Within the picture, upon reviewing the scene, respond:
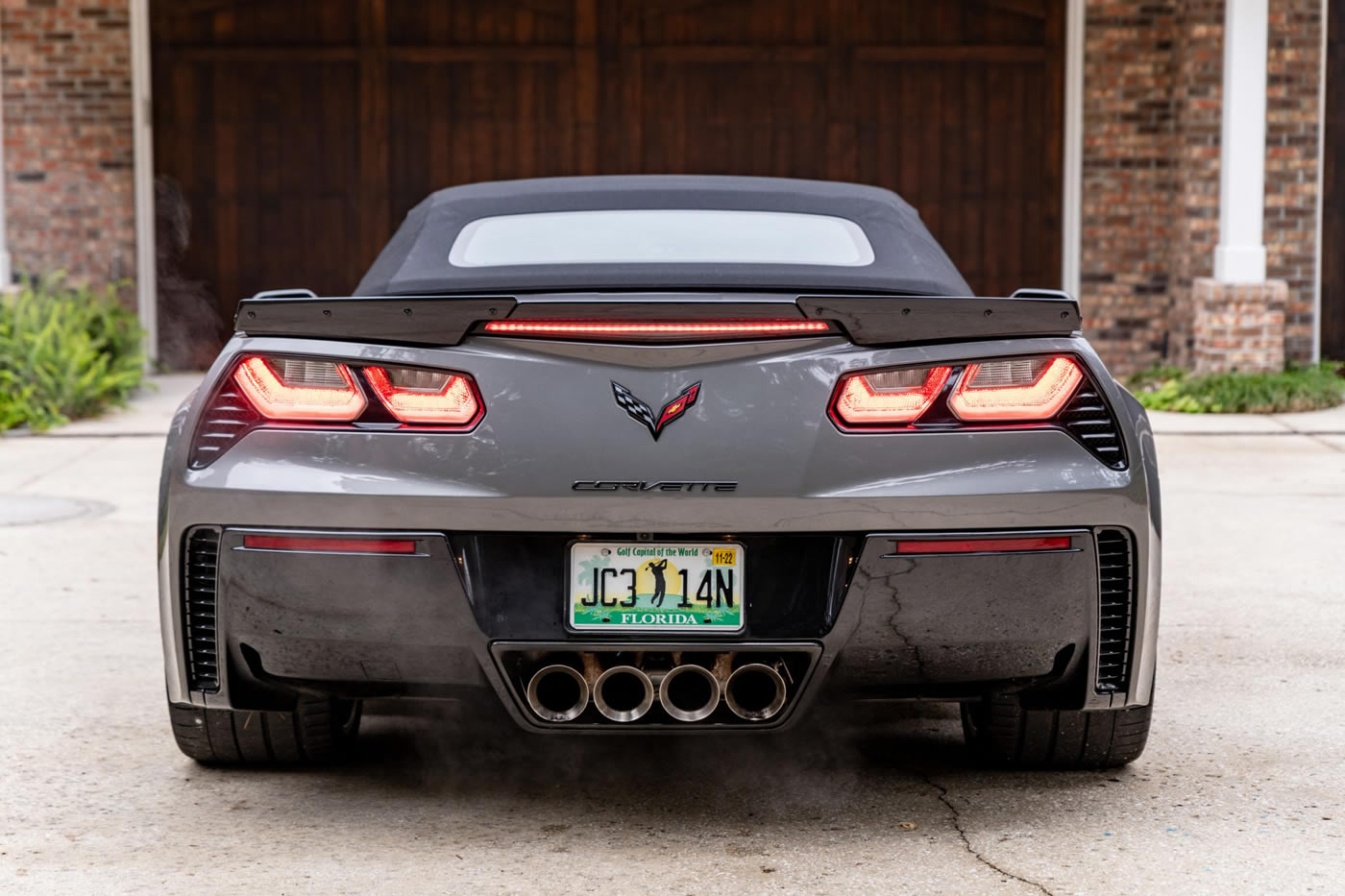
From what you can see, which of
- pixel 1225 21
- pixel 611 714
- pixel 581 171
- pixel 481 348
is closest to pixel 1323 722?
pixel 611 714

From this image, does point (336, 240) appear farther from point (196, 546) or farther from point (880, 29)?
point (196, 546)

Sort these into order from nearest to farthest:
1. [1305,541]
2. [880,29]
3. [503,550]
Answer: [503,550], [1305,541], [880,29]

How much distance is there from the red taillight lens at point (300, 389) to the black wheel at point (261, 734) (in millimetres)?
681

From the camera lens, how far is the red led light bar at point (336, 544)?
3.50 meters

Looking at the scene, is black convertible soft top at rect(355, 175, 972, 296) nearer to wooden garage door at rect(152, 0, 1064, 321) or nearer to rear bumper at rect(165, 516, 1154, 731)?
rear bumper at rect(165, 516, 1154, 731)

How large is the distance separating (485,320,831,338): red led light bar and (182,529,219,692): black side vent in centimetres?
76

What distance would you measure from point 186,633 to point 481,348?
0.83m

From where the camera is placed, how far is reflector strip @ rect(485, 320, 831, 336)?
354cm

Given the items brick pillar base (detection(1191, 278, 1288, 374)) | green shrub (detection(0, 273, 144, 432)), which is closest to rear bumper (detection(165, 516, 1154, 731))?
green shrub (detection(0, 273, 144, 432))

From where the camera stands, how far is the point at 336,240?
46.8ft

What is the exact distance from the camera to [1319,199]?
13.4 m

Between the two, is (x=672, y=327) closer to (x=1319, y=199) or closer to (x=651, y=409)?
(x=651, y=409)

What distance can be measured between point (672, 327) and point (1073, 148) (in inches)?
437

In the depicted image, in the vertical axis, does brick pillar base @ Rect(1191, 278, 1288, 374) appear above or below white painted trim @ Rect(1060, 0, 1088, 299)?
below
